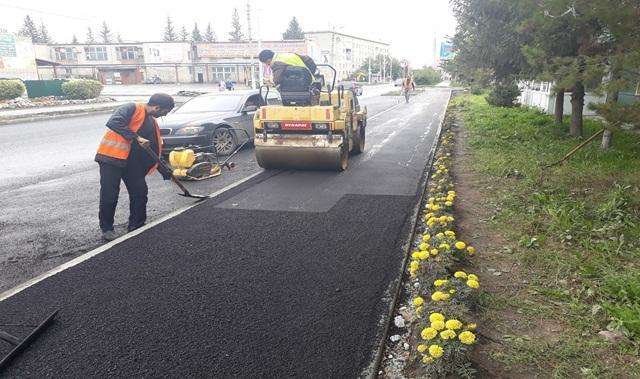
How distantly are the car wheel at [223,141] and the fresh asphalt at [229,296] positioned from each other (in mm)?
3845

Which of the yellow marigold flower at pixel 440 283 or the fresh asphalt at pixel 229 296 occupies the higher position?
the yellow marigold flower at pixel 440 283

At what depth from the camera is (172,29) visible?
358ft

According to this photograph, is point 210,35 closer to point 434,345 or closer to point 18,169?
point 18,169

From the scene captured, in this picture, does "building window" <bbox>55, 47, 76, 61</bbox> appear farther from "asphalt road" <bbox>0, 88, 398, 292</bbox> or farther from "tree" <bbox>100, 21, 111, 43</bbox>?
"asphalt road" <bbox>0, 88, 398, 292</bbox>

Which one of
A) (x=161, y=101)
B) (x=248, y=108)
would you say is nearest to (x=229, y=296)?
(x=161, y=101)

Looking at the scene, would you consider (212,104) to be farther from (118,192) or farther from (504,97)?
(504,97)

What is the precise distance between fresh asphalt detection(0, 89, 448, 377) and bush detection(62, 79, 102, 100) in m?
28.2

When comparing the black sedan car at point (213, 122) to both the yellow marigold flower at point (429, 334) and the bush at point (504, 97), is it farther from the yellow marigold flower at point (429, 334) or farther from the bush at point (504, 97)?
the bush at point (504, 97)

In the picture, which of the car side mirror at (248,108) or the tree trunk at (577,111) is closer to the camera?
the tree trunk at (577,111)

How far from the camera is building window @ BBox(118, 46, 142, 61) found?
72000 millimetres

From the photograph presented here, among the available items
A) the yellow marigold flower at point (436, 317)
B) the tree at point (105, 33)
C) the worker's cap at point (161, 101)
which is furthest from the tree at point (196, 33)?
the yellow marigold flower at point (436, 317)

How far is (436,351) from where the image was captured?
8.76 ft

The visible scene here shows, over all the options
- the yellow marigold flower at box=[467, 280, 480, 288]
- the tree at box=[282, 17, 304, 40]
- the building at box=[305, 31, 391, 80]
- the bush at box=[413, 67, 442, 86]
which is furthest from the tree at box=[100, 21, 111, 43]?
the yellow marigold flower at box=[467, 280, 480, 288]

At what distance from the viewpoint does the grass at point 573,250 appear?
2.94 meters
